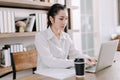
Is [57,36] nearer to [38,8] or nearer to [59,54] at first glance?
[59,54]

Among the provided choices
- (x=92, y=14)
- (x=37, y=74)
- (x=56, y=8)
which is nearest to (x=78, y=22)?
(x=92, y=14)

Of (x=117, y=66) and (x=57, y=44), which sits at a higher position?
(x=57, y=44)

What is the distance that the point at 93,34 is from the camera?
4.23 meters

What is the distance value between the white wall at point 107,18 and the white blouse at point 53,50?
239 centimetres

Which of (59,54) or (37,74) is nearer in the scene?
(37,74)

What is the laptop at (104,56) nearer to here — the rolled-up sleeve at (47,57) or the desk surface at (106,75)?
the desk surface at (106,75)

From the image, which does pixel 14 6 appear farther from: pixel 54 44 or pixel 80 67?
pixel 80 67

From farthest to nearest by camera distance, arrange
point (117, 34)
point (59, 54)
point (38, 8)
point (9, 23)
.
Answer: point (117, 34), point (38, 8), point (9, 23), point (59, 54)

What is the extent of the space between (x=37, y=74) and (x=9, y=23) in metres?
1.09

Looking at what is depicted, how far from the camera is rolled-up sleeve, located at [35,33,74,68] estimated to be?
165 cm

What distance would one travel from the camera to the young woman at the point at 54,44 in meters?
1.75

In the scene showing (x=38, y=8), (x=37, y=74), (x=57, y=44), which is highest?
(x=38, y=8)

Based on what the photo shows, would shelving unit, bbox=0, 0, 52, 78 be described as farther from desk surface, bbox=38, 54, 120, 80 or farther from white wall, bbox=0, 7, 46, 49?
desk surface, bbox=38, 54, 120, 80

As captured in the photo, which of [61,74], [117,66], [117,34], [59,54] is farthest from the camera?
[117,34]
